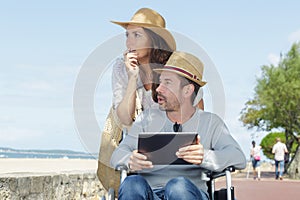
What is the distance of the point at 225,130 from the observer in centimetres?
439

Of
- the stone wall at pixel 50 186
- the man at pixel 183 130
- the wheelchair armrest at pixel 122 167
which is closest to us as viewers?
the man at pixel 183 130

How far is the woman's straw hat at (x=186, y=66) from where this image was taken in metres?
4.31

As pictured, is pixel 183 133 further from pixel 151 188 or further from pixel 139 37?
pixel 139 37

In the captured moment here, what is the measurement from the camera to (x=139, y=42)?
15.3ft

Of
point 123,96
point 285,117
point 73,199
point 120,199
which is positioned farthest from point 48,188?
point 285,117

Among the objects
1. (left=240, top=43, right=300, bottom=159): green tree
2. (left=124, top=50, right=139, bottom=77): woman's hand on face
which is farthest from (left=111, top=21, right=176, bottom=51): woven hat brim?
(left=240, top=43, right=300, bottom=159): green tree

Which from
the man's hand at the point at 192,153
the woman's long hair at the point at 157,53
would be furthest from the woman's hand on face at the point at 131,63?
the man's hand at the point at 192,153

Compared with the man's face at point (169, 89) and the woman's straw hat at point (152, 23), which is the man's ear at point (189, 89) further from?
the woman's straw hat at point (152, 23)

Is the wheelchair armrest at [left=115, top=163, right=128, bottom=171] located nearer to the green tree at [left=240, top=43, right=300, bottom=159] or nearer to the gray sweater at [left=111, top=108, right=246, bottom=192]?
the gray sweater at [left=111, top=108, right=246, bottom=192]

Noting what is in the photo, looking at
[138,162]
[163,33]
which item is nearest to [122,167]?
[138,162]

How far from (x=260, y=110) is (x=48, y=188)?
1130 inches

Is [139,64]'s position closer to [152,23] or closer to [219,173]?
[152,23]

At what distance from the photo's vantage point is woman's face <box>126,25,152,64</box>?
460 cm

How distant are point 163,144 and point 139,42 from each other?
95 centimetres
